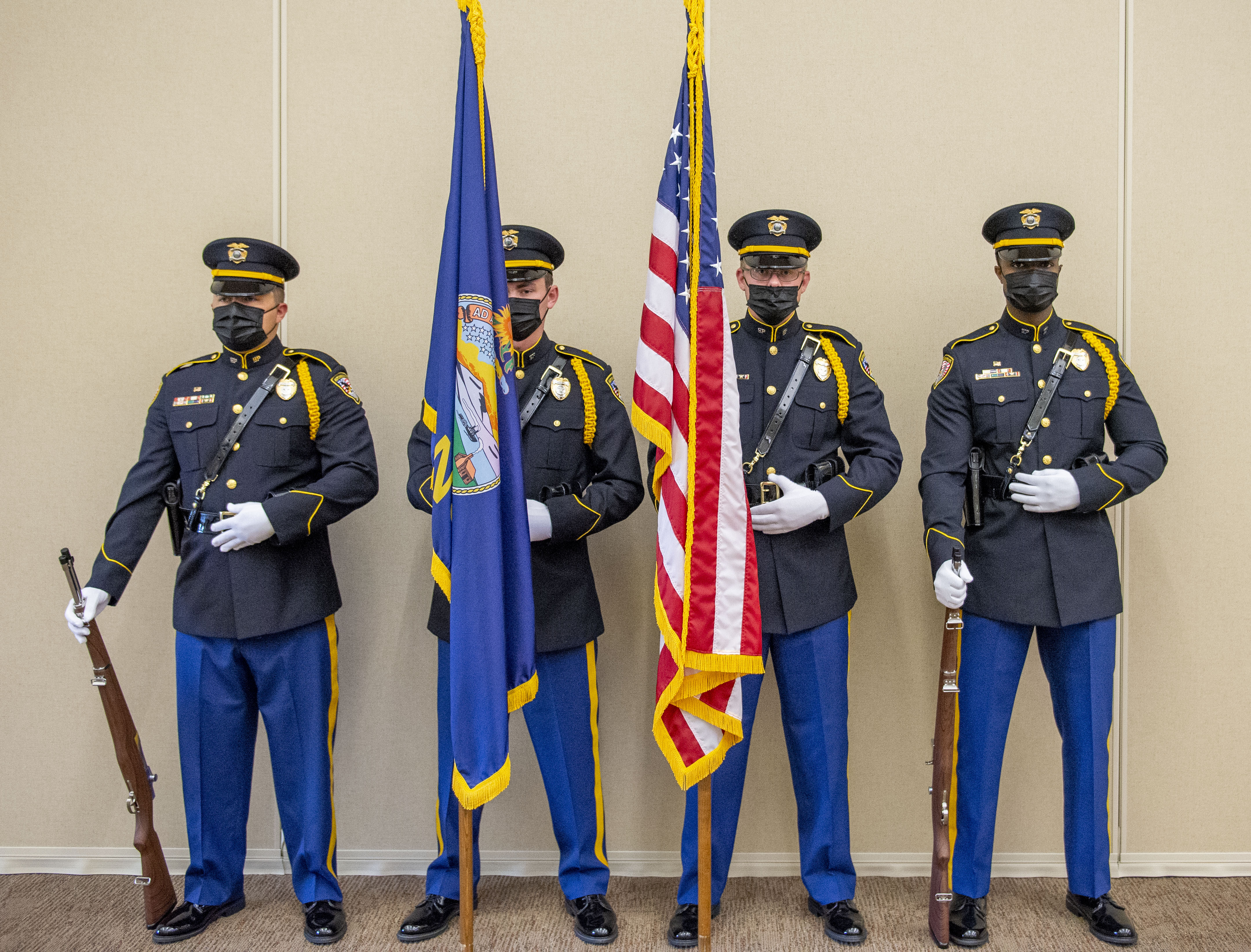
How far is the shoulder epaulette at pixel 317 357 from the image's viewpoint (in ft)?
8.32

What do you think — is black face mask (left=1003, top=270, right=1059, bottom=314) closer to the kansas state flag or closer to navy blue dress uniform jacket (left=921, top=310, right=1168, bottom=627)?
navy blue dress uniform jacket (left=921, top=310, right=1168, bottom=627)

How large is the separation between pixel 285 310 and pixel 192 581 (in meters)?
0.82

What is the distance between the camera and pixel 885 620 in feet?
9.56

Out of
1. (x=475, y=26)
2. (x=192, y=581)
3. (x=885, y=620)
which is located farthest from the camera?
(x=885, y=620)

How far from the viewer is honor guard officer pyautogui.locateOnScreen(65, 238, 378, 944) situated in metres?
2.40

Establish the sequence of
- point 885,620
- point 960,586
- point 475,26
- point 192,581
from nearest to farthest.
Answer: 1. point 475,26
2. point 960,586
3. point 192,581
4. point 885,620

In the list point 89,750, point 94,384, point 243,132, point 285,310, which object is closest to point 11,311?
point 94,384

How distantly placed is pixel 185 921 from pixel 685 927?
1.42m

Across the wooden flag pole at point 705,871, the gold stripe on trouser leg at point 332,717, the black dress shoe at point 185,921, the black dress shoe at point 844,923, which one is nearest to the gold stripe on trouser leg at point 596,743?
the wooden flag pole at point 705,871

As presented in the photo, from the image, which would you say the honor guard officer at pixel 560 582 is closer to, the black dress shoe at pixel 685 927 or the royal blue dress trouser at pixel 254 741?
the black dress shoe at pixel 685 927

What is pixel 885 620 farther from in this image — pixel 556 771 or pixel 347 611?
pixel 347 611

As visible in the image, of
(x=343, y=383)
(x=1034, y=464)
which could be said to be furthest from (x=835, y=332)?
(x=343, y=383)

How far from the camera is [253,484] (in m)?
2.40

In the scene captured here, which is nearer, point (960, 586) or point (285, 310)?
point (960, 586)
